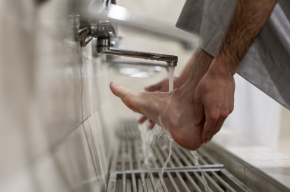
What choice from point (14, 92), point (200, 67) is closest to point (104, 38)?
point (200, 67)

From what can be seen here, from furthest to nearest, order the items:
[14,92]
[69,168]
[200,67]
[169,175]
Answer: [169,175], [200,67], [69,168], [14,92]

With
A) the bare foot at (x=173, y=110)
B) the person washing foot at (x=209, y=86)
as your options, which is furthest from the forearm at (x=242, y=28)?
the bare foot at (x=173, y=110)

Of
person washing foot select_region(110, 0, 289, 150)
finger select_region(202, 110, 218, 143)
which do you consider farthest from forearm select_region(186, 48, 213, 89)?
finger select_region(202, 110, 218, 143)

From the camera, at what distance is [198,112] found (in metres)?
0.42

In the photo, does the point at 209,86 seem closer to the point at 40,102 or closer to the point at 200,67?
the point at 200,67

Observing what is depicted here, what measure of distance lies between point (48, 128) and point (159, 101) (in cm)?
25

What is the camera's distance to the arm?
0.36 meters

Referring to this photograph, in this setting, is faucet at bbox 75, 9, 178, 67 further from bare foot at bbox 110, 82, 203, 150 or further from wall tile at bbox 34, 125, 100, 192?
wall tile at bbox 34, 125, 100, 192

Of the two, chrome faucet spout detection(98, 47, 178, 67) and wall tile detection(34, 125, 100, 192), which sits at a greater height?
chrome faucet spout detection(98, 47, 178, 67)

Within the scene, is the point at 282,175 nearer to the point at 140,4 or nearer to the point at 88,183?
the point at 88,183

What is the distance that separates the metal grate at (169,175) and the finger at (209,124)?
0.58 ft

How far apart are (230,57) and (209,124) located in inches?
4.6

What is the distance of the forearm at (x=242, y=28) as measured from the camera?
355mm

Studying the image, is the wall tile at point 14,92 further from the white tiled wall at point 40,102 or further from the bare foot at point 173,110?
the bare foot at point 173,110
